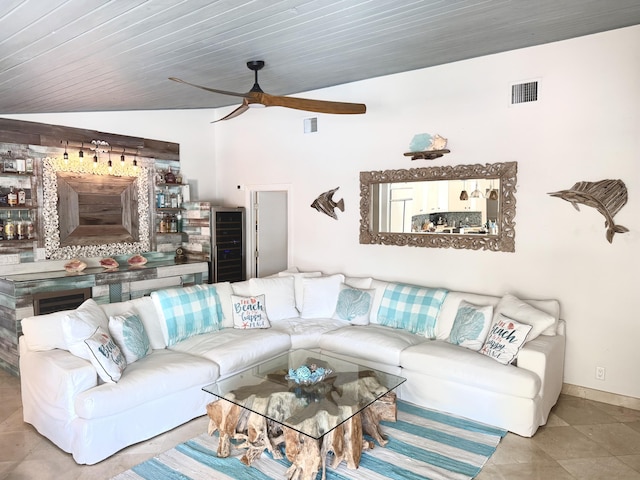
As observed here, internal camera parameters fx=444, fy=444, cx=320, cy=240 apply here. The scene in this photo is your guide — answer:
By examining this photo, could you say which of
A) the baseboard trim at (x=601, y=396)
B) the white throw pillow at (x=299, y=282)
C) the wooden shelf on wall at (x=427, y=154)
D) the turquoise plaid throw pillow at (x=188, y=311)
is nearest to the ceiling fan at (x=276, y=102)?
the wooden shelf on wall at (x=427, y=154)

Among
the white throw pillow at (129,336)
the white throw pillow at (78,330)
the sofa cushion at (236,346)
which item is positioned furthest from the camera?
the sofa cushion at (236,346)

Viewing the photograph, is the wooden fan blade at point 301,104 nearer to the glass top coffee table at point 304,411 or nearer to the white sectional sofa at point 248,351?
the white sectional sofa at point 248,351

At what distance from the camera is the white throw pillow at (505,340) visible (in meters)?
3.31

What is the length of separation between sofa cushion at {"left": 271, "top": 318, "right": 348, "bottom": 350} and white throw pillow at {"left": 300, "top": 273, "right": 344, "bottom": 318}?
0.11 metres

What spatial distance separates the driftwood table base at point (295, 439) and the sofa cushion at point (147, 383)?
0.39m

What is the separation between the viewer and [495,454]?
289 cm

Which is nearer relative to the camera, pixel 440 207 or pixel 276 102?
pixel 276 102

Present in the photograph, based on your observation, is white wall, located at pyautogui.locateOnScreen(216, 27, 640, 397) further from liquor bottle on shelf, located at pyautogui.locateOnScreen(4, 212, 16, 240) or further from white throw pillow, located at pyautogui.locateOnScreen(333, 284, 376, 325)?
liquor bottle on shelf, located at pyautogui.locateOnScreen(4, 212, 16, 240)

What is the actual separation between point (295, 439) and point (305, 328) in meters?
1.75

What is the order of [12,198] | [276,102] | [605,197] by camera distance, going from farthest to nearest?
[12,198] → [605,197] → [276,102]

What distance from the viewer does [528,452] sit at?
9.61 ft

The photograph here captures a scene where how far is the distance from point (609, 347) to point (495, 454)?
5.18 feet

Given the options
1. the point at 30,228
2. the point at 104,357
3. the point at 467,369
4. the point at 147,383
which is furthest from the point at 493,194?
the point at 30,228

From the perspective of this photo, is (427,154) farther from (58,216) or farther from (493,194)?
(58,216)
